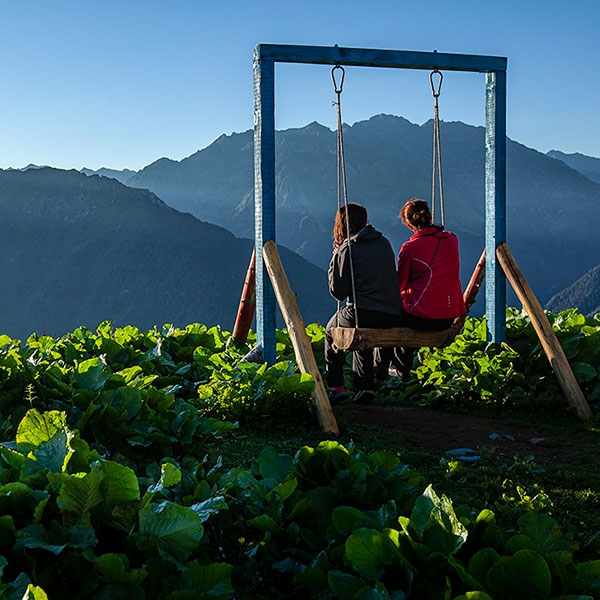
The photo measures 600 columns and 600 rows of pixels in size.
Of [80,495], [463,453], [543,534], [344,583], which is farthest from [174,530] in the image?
[463,453]

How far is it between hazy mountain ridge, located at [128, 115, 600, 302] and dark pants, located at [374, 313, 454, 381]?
73803mm

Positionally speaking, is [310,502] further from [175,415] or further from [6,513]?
[175,415]

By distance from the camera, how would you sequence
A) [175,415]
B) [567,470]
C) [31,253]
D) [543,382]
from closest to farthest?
[175,415]
[567,470]
[543,382]
[31,253]

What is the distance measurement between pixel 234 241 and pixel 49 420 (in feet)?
306

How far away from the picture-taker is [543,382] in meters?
6.61

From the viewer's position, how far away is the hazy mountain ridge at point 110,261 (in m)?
77.1

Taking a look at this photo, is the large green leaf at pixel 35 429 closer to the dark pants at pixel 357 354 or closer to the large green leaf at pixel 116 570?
the large green leaf at pixel 116 570

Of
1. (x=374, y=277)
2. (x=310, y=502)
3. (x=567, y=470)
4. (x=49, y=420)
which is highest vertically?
(x=374, y=277)

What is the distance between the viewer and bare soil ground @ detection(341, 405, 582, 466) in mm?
5203

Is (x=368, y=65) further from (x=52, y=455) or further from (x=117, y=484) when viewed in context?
(x=117, y=484)

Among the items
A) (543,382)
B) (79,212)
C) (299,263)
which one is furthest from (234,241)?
(543,382)

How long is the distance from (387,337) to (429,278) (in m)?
0.90

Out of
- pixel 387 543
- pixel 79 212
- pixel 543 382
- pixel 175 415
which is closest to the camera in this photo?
pixel 387 543

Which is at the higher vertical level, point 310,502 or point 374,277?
point 374,277
